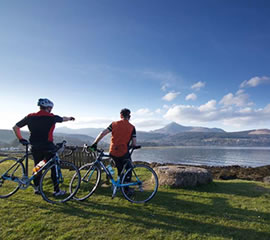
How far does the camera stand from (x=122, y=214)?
4.58 metres

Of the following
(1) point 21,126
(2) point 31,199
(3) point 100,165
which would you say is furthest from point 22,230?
(1) point 21,126

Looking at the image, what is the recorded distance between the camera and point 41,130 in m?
5.33

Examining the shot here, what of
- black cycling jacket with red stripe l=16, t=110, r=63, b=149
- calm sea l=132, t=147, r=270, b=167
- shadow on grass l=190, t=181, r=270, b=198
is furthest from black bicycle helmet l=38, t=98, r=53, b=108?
calm sea l=132, t=147, r=270, b=167

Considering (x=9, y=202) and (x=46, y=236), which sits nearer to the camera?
(x=46, y=236)

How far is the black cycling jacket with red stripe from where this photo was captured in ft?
17.4

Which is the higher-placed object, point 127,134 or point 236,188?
point 127,134

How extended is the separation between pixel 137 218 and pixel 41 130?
3720mm

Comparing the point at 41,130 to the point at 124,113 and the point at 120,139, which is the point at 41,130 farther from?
the point at 124,113

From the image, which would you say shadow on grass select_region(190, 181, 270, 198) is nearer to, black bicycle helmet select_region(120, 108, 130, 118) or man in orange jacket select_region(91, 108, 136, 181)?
man in orange jacket select_region(91, 108, 136, 181)

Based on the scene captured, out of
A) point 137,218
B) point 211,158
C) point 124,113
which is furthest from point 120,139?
point 211,158

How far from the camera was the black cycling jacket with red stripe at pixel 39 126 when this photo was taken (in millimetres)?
5316

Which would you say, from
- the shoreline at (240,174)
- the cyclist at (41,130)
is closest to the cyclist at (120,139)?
the cyclist at (41,130)

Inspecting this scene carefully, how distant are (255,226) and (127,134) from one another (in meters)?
4.01

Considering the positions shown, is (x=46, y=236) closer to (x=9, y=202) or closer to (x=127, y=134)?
(x=9, y=202)
